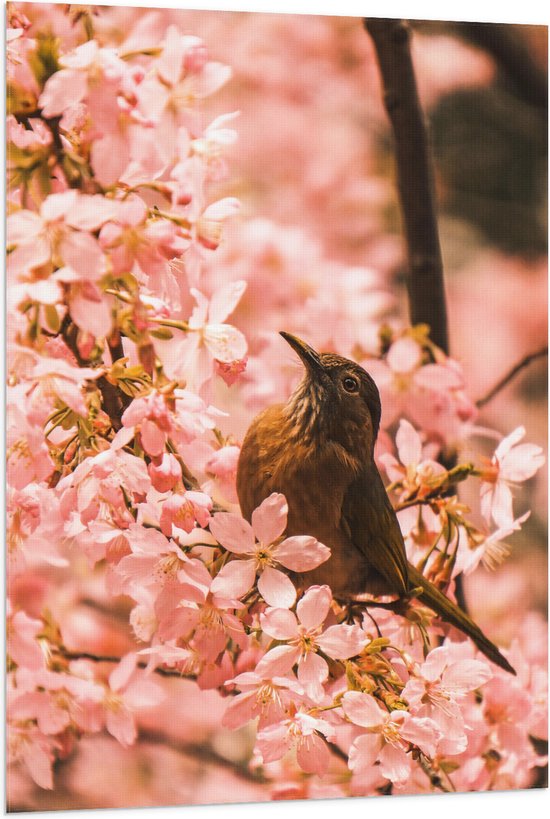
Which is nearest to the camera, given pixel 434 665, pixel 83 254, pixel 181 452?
pixel 83 254

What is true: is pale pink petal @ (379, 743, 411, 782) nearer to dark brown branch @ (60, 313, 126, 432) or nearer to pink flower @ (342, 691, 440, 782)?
pink flower @ (342, 691, 440, 782)

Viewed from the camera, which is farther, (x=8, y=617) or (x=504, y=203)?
(x=504, y=203)

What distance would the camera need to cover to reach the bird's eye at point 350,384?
1852 millimetres

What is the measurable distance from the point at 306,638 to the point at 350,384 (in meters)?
0.45

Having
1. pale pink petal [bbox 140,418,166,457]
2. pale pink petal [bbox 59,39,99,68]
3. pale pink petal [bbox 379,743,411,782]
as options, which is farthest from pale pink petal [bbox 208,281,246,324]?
pale pink petal [bbox 379,743,411,782]

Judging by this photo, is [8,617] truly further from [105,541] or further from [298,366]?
[298,366]

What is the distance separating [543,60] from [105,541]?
3.90ft

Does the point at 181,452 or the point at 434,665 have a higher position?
the point at 181,452

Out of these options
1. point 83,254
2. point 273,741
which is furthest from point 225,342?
point 273,741

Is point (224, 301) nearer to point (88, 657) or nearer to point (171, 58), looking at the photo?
point (171, 58)

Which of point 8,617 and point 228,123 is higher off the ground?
point 228,123

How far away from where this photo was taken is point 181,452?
5.84 ft

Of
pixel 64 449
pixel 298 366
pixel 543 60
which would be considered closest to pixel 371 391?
pixel 298 366

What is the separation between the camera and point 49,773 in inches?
69.7
